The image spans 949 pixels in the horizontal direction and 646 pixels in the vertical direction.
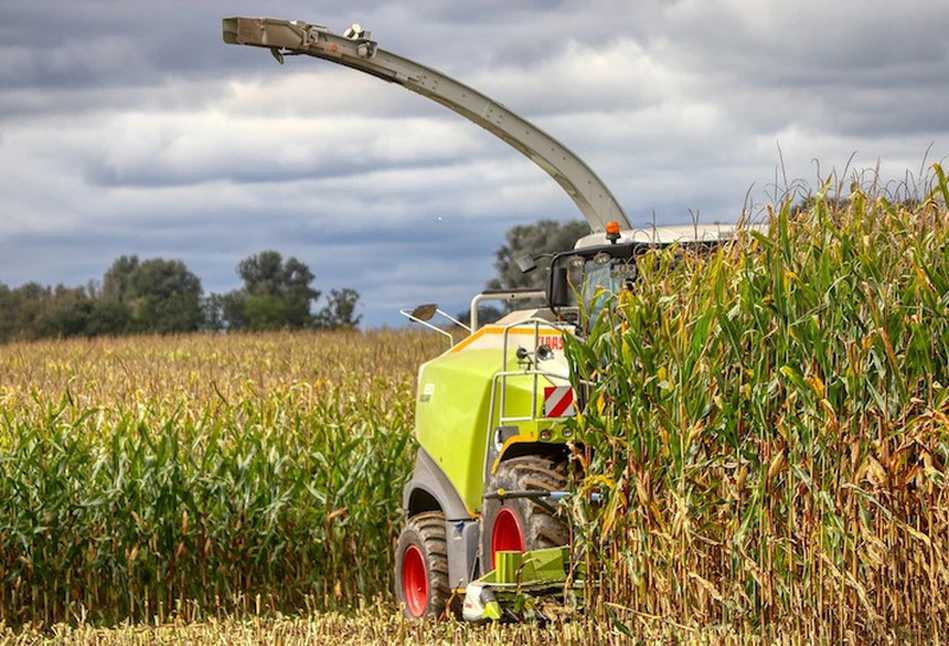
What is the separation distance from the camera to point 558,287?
7840 mm

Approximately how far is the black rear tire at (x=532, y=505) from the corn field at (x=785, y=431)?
177mm

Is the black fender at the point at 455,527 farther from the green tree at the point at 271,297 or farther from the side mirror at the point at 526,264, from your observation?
the green tree at the point at 271,297

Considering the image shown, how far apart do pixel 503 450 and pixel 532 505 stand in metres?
0.38

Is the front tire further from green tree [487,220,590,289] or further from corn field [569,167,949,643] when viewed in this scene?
green tree [487,220,590,289]

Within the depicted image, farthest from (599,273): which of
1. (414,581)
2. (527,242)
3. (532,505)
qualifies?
(527,242)

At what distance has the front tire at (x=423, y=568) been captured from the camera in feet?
26.1

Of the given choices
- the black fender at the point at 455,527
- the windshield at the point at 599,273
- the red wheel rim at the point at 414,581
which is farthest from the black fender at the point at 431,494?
the windshield at the point at 599,273

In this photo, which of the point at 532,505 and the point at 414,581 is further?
the point at 414,581

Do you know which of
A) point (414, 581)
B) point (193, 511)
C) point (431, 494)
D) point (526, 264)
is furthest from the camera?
point (193, 511)

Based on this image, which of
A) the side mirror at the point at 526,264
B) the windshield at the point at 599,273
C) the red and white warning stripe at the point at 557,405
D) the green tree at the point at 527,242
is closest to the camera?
the red and white warning stripe at the point at 557,405

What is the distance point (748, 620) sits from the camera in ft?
20.8

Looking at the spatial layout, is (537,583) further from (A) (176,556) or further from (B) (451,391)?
(A) (176,556)

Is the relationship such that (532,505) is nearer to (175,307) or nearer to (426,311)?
(426,311)

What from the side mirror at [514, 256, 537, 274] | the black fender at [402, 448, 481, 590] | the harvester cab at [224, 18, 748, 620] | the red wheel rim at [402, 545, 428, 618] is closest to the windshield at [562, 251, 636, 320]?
the harvester cab at [224, 18, 748, 620]
